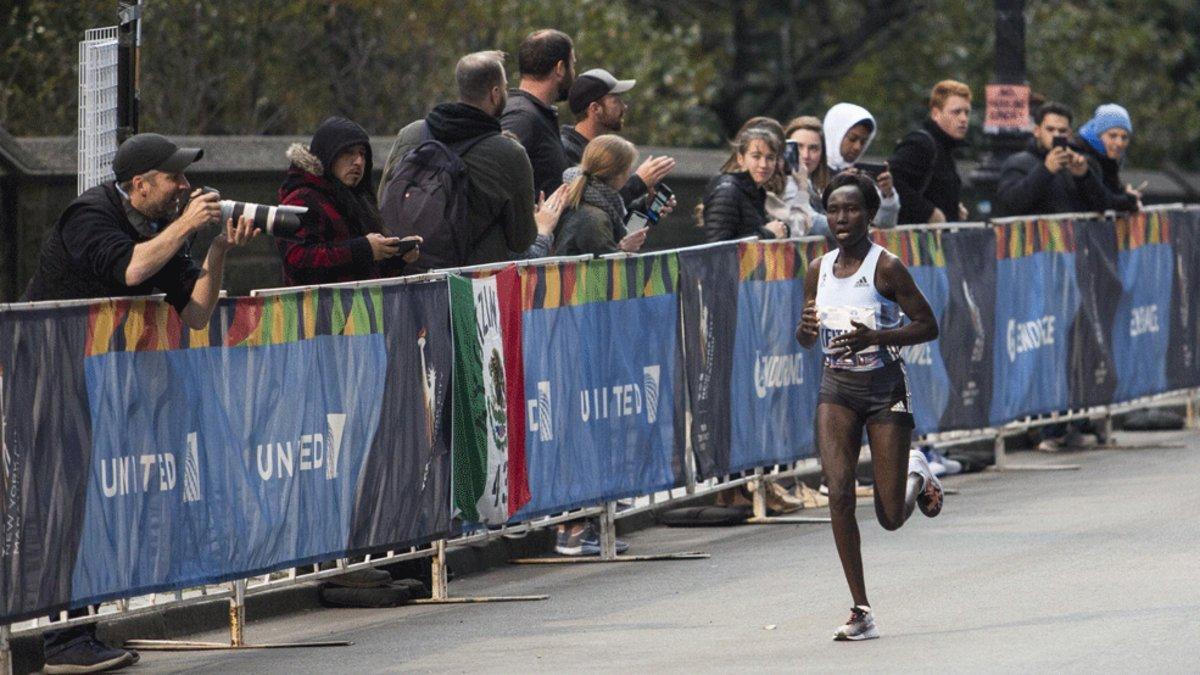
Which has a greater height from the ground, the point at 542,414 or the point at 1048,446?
the point at 542,414

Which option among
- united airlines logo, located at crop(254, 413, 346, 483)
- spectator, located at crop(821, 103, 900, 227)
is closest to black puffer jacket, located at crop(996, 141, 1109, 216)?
spectator, located at crop(821, 103, 900, 227)

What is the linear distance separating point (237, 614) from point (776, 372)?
4810 millimetres

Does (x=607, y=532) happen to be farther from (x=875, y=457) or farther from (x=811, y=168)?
(x=811, y=168)

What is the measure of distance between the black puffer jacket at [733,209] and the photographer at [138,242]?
4.92 meters

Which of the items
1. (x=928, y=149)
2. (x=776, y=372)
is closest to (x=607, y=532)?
(x=776, y=372)

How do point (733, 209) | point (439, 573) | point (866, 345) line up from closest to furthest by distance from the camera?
1. point (866, 345)
2. point (439, 573)
3. point (733, 209)

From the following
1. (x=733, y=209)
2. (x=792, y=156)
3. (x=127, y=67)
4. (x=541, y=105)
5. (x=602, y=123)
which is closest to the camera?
(x=127, y=67)

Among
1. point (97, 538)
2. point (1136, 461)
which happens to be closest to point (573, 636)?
point (97, 538)

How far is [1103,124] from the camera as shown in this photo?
17.7 m

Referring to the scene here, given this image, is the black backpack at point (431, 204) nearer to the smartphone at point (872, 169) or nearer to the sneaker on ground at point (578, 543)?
the sneaker on ground at point (578, 543)

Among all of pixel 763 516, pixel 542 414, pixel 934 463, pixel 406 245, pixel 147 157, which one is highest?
pixel 147 157

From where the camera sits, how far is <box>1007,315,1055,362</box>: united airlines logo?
16406 mm

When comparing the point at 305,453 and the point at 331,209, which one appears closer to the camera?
the point at 305,453

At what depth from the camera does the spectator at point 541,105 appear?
12922mm
